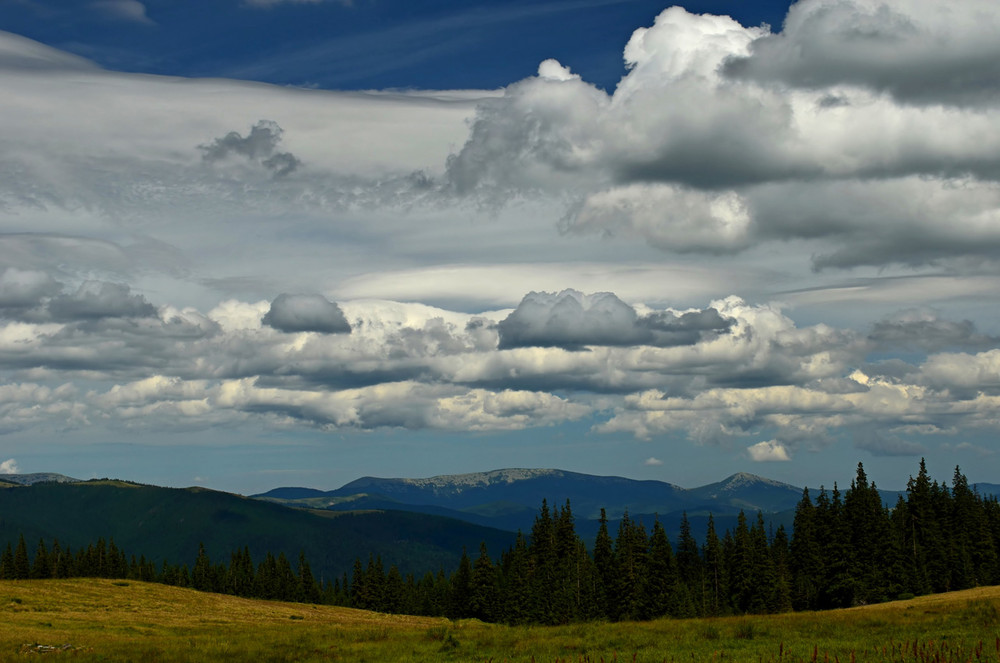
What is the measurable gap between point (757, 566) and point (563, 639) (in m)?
91.9

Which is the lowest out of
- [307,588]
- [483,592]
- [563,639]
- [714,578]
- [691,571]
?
[307,588]

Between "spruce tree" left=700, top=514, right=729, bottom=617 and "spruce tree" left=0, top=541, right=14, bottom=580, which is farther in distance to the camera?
"spruce tree" left=0, top=541, right=14, bottom=580

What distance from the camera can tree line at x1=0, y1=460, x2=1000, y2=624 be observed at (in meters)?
105

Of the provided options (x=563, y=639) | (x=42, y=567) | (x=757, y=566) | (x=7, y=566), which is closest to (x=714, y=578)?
(x=757, y=566)

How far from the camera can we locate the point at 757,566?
118 metres

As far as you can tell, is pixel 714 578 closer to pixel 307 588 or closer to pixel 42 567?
pixel 307 588

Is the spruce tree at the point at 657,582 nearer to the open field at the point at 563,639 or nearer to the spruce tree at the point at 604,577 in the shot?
the spruce tree at the point at 604,577

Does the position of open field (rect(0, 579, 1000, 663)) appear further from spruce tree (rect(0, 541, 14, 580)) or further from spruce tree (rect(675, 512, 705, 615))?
spruce tree (rect(0, 541, 14, 580))

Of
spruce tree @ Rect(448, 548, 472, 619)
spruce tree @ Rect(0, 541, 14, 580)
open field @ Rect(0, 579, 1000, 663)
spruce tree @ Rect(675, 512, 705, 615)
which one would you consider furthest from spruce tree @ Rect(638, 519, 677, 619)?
spruce tree @ Rect(0, 541, 14, 580)

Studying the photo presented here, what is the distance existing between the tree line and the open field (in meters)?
68.6

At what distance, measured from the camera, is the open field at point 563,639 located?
1102 inches

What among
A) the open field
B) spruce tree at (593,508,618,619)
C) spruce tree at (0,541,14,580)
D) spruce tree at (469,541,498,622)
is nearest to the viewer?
the open field

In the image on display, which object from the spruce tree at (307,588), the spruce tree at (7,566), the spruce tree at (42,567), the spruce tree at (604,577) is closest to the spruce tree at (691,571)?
the spruce tree at (604,577)

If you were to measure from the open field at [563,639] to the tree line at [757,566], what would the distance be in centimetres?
6864
